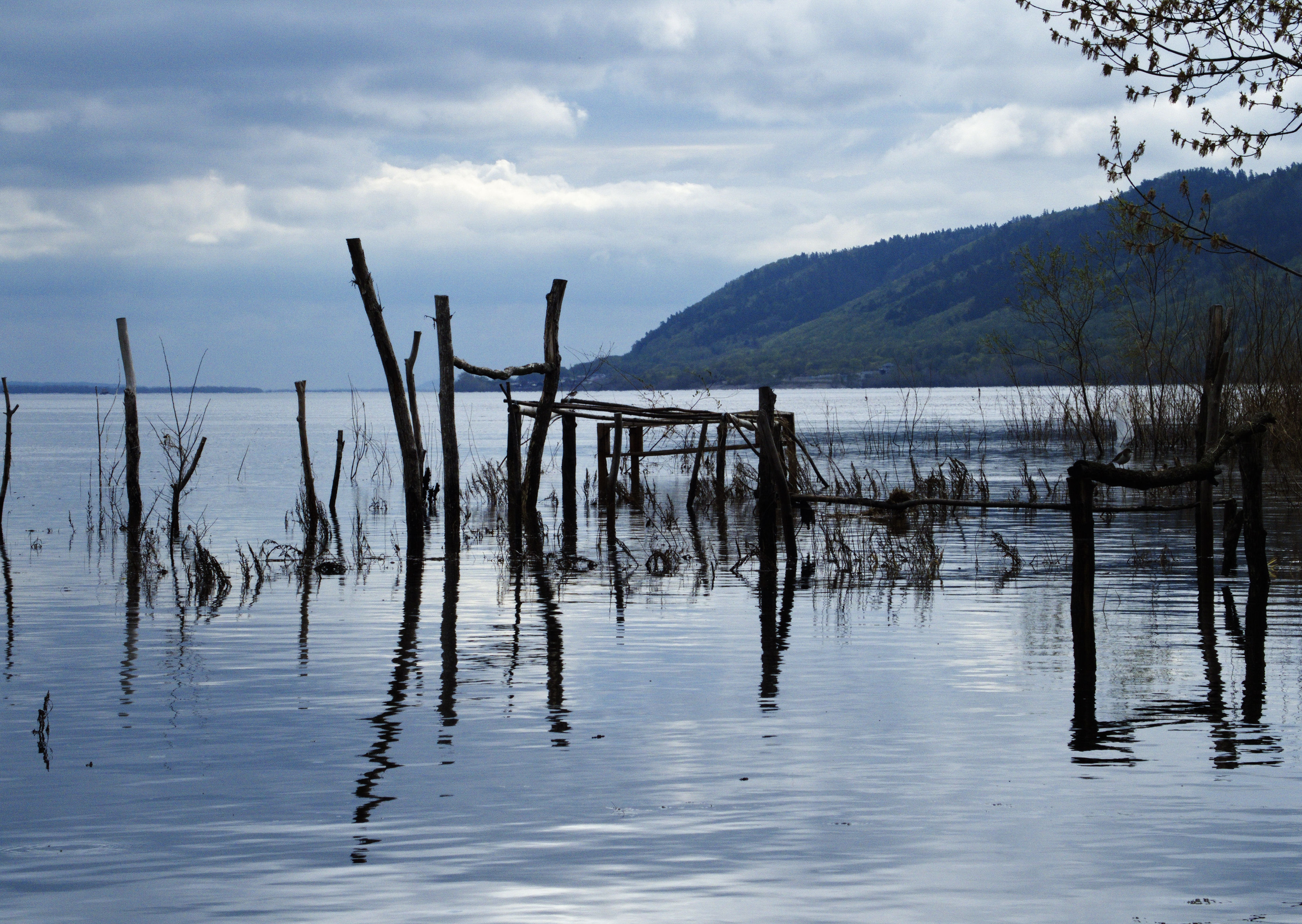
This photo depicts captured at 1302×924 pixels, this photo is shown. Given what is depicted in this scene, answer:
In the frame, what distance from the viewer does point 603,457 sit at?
22.6 meters

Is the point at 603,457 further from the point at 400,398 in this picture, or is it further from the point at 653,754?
the point at 653,754

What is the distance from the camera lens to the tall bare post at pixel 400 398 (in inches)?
586

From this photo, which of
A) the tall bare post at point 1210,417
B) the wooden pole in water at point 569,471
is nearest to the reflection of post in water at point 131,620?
the wooden pole in water at point 569,471

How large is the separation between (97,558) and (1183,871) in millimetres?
14783

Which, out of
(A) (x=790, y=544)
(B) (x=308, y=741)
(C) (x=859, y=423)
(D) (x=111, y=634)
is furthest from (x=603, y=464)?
(C) (x=859, y=423)

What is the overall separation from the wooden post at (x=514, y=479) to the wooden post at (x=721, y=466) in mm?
3852

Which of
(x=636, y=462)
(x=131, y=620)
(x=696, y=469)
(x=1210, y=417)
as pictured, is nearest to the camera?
(x=131, y=620)

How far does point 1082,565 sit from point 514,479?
957 cm

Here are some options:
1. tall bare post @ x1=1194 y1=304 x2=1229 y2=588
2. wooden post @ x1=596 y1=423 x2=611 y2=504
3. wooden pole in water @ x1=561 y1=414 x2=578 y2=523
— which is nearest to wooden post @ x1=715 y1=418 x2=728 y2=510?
wooden post @ x1=596 y1=423 x2=611 y2=504

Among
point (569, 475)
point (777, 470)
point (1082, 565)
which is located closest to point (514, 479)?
point (569, 475)

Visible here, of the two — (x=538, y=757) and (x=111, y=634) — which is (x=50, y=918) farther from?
(x=111, y=634)

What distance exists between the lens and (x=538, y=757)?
21.8 feet

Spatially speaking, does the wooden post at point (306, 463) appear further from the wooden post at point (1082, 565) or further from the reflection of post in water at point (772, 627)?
the wooden post at point (1082, 565)

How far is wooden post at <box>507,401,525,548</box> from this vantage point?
16609 millimetres
